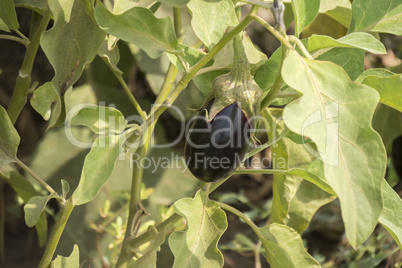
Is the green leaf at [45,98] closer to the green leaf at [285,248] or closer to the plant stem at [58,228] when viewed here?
the plant stem at [58,228]

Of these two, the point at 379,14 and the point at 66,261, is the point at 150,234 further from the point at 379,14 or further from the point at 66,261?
the point at 379,14

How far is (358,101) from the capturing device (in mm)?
400

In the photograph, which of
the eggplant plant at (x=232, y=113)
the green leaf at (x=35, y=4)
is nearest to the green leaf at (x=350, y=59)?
the eggplant plant at (x=232, y=113)

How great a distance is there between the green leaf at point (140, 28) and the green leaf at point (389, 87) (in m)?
0.18

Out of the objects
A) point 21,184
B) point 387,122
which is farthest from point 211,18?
point 387,122

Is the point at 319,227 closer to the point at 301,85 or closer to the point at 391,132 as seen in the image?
the point at 391,132

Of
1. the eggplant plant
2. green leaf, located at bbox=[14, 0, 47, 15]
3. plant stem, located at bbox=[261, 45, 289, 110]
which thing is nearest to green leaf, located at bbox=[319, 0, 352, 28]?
the eggplant plant

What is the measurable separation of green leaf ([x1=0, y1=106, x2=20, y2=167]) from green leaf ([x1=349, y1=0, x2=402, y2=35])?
37 centimetres

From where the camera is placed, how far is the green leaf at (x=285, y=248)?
0.56 m

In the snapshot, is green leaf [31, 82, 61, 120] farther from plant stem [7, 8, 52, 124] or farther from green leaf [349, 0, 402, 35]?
green leaf [349, 0, 402, 35]

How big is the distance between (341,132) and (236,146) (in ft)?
0.39

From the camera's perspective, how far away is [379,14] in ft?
1.83

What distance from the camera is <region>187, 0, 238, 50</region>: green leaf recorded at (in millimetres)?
532

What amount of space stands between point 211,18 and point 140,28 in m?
0.11
